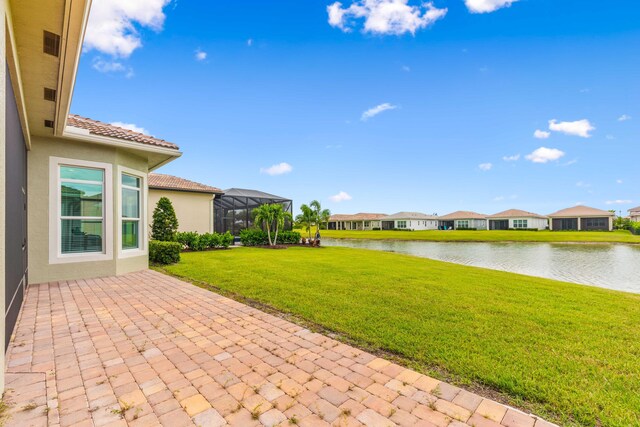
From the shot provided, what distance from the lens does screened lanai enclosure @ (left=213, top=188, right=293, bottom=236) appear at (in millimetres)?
21234

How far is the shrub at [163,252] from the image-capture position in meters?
10.4

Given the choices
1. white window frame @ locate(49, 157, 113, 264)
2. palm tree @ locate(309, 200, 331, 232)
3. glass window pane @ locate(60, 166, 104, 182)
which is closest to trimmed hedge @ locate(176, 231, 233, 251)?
white window frame @ locate(49, 157, 113, 264)

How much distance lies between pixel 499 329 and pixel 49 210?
31.1 feet

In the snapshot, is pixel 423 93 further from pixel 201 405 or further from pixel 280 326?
pixel 201 405

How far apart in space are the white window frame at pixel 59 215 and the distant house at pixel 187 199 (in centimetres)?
960

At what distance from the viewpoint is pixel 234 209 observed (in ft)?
72.3

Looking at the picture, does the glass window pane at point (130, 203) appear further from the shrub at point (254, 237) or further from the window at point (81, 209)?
the shrub at point (254, 237)

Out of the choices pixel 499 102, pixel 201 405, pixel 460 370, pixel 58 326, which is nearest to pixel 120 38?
pixel 58 326

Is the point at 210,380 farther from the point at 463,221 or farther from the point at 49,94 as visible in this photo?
the point at 463,221

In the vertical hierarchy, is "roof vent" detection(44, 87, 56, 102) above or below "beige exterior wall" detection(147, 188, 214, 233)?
above

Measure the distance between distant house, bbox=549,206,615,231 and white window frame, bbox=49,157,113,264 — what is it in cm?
6687

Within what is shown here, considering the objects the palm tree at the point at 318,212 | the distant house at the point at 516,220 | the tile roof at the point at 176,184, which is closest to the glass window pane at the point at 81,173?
the tile roof at the point at 176,184

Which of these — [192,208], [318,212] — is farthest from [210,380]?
[318,212]

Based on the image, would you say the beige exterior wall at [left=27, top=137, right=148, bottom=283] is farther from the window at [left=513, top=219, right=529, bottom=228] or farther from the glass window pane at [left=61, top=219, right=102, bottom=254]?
the window at [left=513, top=219, right=529, bottom=228]
